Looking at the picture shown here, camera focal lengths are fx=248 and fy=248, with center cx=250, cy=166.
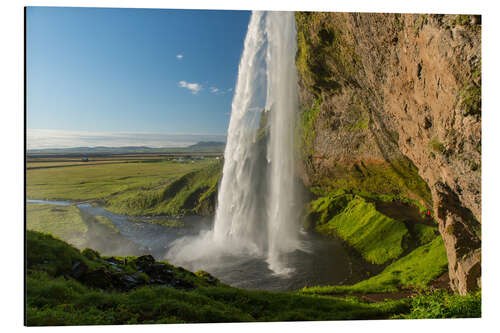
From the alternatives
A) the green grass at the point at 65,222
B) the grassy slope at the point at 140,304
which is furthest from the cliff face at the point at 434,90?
the green grass at the point at 65,222

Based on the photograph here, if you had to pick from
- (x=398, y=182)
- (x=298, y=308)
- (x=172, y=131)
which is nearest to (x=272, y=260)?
(x=298, y=308)

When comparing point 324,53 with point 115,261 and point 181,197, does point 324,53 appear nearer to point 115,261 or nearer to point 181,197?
point 115,261

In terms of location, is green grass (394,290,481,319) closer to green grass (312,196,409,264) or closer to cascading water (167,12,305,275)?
green grass (312,196,409,264)

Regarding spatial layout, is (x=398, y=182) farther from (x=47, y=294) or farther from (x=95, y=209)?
(x=95, y=209)

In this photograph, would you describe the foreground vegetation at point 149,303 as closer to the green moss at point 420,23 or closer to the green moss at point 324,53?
the green moss at point 420,23

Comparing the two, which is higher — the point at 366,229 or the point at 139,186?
the point at 139,186

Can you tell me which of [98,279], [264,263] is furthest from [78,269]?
[264,263]
